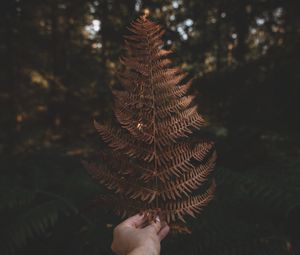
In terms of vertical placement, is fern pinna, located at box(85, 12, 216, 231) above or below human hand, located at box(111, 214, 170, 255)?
above

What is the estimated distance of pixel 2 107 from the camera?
995 centimetres

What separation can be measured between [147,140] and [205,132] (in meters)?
3.79

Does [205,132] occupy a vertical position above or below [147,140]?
below

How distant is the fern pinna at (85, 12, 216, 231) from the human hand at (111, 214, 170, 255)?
95 mm

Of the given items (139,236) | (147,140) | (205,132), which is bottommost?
(205,132)

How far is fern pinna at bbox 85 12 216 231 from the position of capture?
3.16ft

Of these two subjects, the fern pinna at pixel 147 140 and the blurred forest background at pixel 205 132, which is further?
the blurred forest background at pixel 205 132

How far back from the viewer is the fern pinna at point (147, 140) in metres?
0.96

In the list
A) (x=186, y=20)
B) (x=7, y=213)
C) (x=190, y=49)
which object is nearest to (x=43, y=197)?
(x=7, y=213)

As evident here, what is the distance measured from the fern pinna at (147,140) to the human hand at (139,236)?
0.31ft

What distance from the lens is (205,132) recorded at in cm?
468

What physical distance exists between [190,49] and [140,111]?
179 inches

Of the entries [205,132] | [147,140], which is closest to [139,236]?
[147,140]

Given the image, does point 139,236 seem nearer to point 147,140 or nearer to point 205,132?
point 147,140
